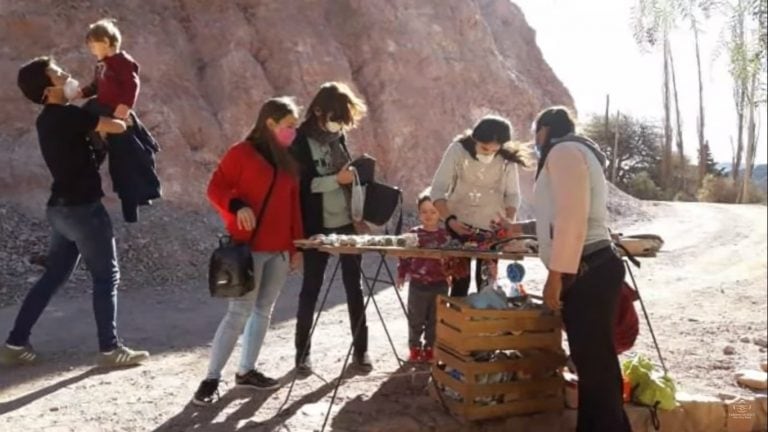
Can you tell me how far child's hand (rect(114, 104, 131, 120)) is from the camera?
5.54m

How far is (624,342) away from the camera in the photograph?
425 centimetres

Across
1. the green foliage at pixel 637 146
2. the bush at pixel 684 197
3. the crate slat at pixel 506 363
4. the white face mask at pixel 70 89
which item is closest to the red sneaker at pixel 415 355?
the crate slat at pixel 506 363

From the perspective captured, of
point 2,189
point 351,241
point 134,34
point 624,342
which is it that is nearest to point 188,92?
point 134,34

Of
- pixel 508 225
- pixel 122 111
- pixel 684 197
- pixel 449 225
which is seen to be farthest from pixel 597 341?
pixel 684 197

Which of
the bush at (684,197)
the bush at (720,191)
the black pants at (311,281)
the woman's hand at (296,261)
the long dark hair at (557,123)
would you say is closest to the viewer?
the long dark hair at (557,123)

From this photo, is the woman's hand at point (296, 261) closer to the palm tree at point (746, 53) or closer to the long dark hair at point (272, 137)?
Answer: the long dark hair at point (272, 137)

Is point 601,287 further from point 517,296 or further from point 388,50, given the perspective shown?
point 388,50

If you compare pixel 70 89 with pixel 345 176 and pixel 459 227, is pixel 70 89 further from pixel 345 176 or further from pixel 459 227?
pixel 459 227

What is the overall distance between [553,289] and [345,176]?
5.50ft

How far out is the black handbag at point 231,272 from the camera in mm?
4387

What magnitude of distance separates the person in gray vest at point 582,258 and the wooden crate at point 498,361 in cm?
45

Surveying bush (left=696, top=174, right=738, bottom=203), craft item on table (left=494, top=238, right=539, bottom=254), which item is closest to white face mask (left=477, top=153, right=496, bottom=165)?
craft item on table (left=494, top=238, right=539, bottom=254)

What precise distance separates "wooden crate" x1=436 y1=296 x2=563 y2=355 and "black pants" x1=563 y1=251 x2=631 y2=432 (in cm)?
44

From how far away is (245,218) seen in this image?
447cm
